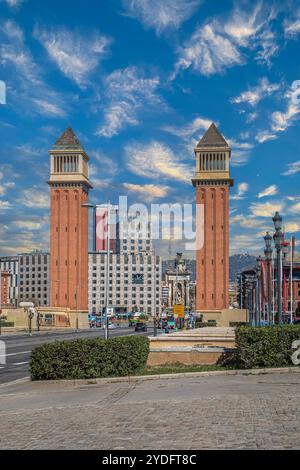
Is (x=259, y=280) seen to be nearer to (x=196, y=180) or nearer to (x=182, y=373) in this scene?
(x=182, y=373)

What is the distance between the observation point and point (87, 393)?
1627cm

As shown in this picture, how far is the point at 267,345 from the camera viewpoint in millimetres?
18984

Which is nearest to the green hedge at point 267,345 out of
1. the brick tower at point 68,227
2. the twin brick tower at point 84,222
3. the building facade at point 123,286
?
the twin brick tower at point 84,222

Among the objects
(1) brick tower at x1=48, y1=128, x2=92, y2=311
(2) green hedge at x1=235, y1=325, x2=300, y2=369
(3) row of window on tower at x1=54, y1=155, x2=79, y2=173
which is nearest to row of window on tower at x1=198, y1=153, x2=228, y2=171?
(1) brick tower at x1=48, y1=128, x2=92, y2=311

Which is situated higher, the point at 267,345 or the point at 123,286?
the point at 123,286

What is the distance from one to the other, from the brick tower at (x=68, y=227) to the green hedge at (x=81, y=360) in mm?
87519

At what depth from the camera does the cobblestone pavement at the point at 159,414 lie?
9.62 metres

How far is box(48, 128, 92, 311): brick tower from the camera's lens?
10844cm

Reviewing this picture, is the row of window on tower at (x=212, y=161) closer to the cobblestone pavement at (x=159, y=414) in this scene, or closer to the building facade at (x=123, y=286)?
the building facade at (x=123, y=286)

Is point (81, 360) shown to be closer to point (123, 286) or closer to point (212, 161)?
point (212, 161)

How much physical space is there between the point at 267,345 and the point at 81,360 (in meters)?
5.56

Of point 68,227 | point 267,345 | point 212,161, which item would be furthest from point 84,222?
point 267,345

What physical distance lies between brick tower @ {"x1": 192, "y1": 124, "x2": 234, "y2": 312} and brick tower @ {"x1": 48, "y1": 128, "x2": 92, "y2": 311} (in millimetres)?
20264
